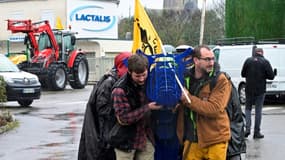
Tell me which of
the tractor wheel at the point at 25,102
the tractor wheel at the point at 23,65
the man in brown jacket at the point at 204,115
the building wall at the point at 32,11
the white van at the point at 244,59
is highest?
the building wall at the point at 32,11

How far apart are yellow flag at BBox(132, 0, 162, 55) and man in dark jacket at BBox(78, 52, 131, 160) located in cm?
17

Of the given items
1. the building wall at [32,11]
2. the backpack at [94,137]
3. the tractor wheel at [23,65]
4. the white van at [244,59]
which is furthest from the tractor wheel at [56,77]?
the building wall at [32,11]

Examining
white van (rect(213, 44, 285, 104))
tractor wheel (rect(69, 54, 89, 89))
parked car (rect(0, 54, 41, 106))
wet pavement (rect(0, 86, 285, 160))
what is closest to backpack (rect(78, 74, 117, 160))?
wet pavement (rect(0, 86, 285, 160))

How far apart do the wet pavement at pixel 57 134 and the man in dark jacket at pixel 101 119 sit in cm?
454

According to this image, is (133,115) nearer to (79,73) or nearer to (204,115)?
(204,115)

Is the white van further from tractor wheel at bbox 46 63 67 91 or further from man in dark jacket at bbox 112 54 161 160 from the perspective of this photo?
man in dark jacket at bbox 112 54 161 160

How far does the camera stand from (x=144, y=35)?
568 centimetres

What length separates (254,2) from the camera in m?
31.4

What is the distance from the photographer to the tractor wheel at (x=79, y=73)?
3031 centimetres

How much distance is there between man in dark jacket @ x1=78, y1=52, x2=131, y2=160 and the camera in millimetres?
5727

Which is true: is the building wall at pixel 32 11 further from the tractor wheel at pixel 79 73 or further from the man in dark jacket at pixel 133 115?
the man in dark jacket at pixel 133 115

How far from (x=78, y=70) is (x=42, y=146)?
18685 millimetres

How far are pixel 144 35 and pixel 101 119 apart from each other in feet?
2.81

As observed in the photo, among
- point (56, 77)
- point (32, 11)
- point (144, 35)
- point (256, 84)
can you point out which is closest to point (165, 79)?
point (144, 35)
